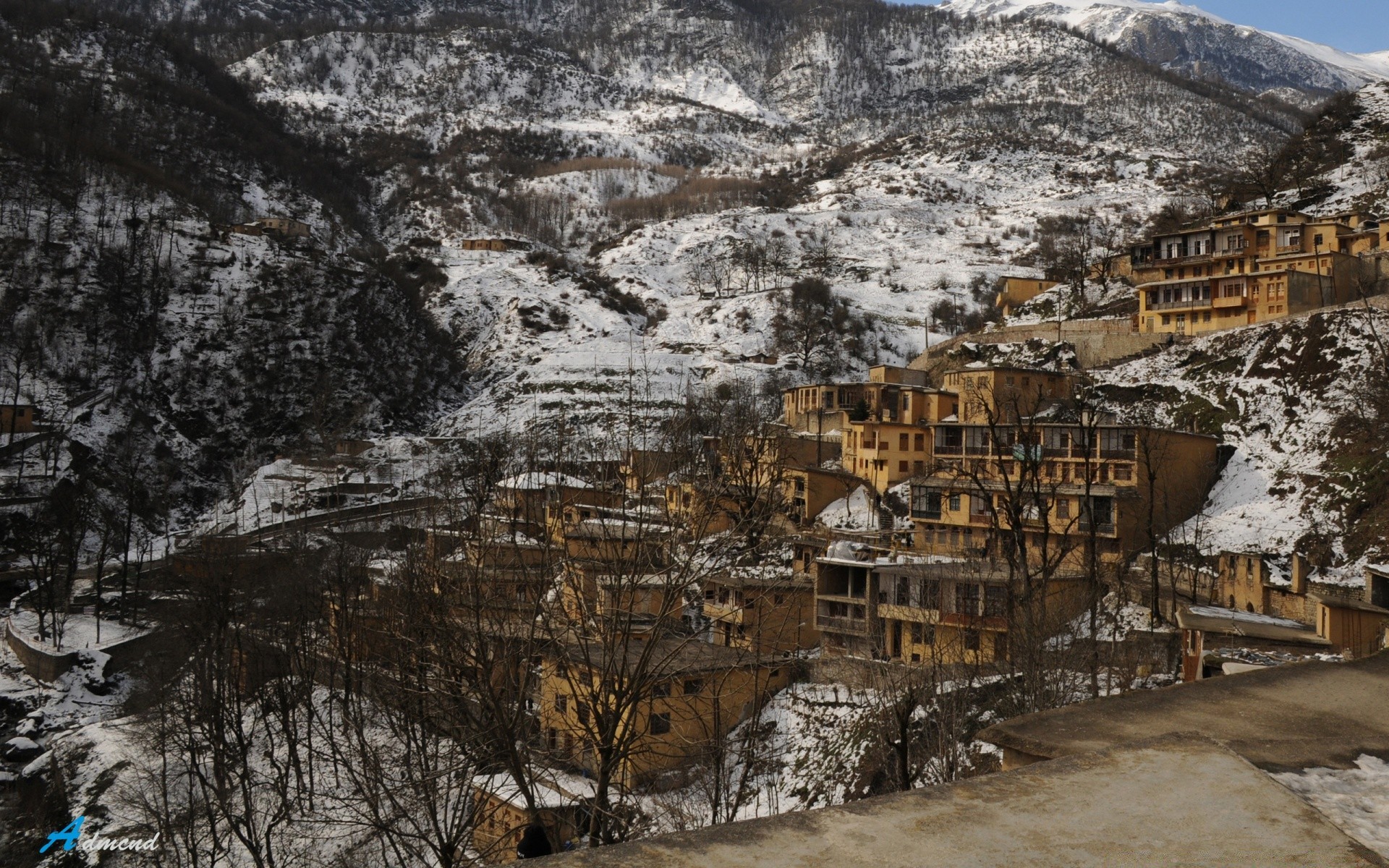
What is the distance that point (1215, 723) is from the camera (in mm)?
5383

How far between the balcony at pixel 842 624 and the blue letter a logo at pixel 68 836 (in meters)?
21.7

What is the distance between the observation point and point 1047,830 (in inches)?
143

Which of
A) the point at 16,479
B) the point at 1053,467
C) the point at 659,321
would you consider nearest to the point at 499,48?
the point at 659,321

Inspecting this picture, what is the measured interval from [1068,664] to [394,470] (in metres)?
51.4

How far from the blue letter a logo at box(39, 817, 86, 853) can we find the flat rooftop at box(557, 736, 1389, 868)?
2965 cm

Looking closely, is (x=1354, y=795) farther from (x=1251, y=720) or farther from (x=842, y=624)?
(x=842, y=624)

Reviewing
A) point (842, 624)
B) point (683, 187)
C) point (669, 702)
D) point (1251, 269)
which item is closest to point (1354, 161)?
point (1251, 269)

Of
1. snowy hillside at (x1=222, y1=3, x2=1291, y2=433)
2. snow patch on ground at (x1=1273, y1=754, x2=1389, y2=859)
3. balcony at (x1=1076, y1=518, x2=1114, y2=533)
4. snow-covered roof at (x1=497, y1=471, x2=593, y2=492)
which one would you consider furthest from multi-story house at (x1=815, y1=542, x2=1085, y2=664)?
snowy hillside at (x1=222, y1=3, x2=1291, y2=433)

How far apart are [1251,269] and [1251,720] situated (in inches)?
1962

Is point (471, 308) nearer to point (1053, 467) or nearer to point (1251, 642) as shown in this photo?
point (1053, 467)

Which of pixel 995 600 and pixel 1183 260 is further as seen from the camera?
pixel 1183 260

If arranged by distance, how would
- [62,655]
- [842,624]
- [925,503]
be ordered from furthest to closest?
[62,655]
[925,503]
[842,624]

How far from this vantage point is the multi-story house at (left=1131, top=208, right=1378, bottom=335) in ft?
148

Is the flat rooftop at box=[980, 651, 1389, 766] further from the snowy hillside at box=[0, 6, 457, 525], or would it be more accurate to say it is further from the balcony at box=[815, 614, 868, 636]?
the snowy hillside at box=[0, 6, 457, 525]
